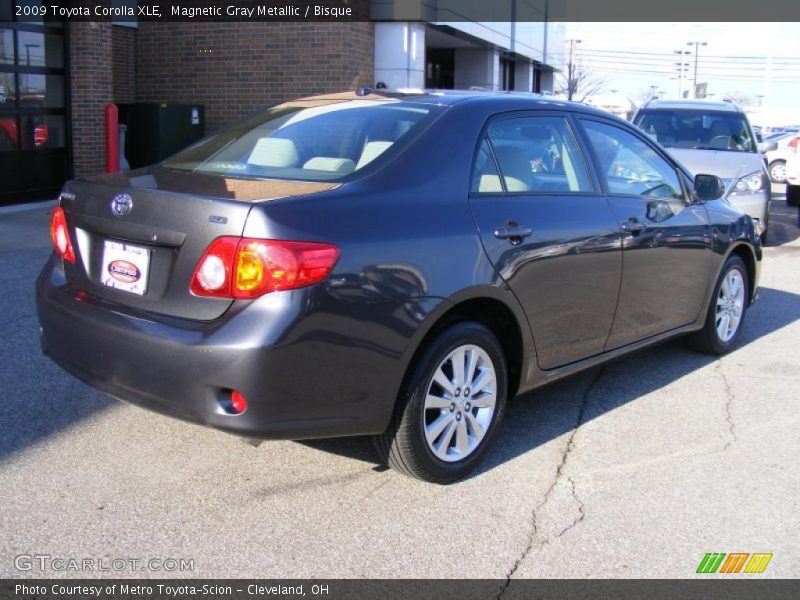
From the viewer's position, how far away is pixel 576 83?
4525 centimetres

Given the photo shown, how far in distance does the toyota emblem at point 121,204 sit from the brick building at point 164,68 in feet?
28.4

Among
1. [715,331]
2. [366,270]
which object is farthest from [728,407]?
[366,270]

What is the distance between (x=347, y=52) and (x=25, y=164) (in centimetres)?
534

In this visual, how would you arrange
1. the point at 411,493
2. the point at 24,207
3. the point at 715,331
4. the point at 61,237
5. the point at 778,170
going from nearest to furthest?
1. the point at 411,493
2. the point at 61,237
3. the point at 715,331
4. the point at 24,207
5. the point at 778,170

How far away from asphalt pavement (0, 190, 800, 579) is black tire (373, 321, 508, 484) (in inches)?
4.0

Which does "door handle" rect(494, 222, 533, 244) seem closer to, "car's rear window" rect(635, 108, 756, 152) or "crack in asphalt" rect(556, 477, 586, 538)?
"crack in asphalt" rect(556, 477, 586, 538)

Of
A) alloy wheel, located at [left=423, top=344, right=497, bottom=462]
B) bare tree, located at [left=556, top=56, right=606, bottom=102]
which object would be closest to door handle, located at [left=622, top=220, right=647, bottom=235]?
alloy wheel, located at [left=423, top=344, right=497, bottom=462]

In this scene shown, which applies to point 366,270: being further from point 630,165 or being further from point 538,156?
point 630,165

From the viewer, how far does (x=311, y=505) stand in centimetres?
371

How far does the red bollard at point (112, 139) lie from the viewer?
1235 cm

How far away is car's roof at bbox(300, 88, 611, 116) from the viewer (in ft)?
14.2

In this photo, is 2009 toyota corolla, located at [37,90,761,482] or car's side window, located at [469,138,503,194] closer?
2009 toyota corolla, located at [37,90,761,482]

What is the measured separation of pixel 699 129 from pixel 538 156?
8.24 m

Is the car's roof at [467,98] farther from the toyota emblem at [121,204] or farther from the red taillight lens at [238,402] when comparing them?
the red taillight lens at [238,402]
